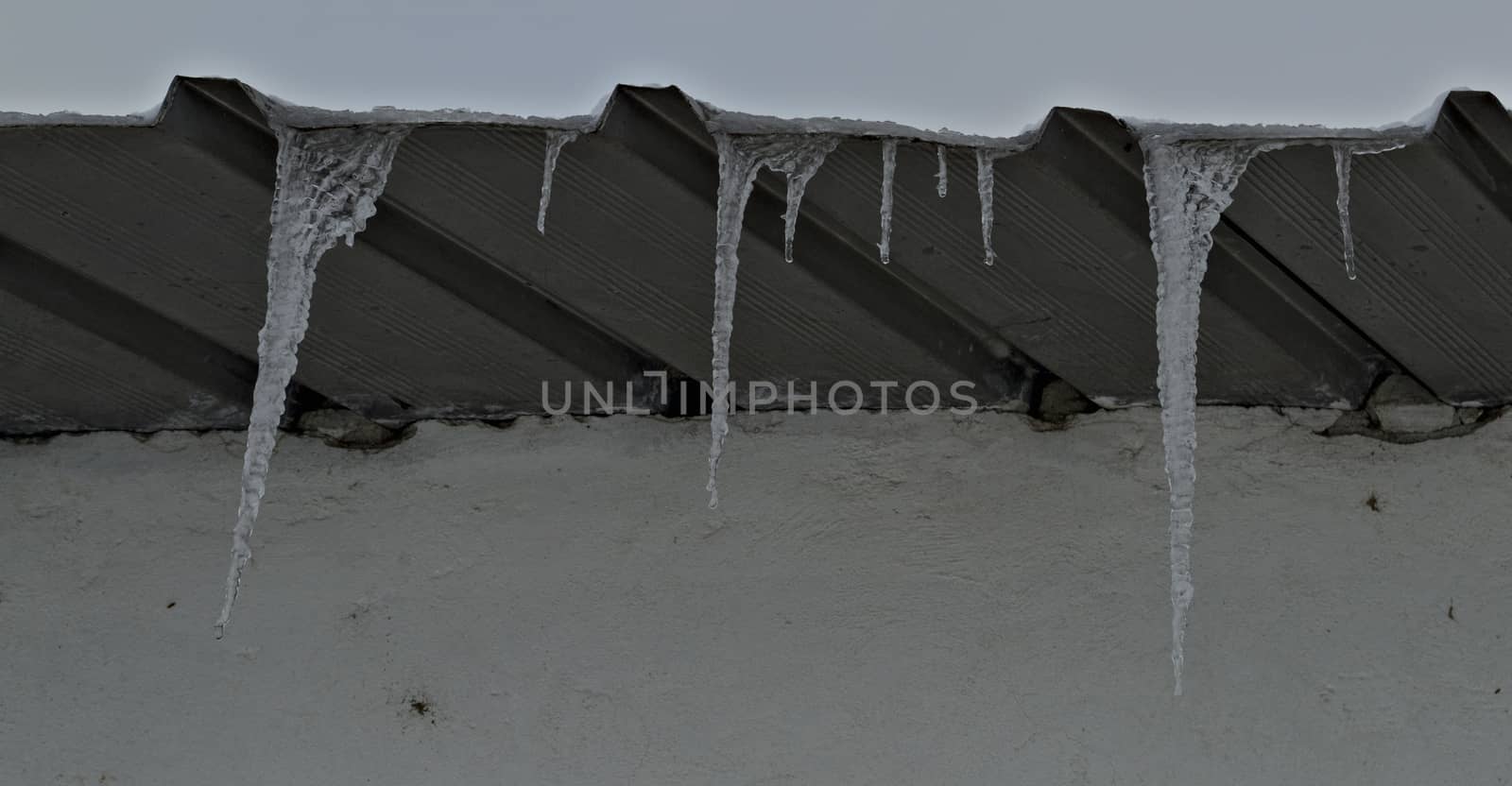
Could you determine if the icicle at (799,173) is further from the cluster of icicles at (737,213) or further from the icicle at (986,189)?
the icicle at (986,189)

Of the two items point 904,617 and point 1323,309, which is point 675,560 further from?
point 1323,309

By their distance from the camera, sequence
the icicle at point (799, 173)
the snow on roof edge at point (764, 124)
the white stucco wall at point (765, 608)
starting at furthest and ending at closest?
the white stucco wall at point (765, 608) → the icicle at point (799, 173) → the snow on roof edge at point (764, 124)

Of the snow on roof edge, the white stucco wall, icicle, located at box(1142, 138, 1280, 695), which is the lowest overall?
the white stucco wall

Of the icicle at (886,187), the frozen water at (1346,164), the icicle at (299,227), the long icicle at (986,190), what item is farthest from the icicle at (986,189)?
the icicle at (299,227)

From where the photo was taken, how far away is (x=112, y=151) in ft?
5.33

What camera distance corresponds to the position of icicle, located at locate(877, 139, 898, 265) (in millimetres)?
1665

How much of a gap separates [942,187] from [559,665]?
95cm

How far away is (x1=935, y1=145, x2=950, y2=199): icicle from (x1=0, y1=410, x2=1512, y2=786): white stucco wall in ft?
2.01

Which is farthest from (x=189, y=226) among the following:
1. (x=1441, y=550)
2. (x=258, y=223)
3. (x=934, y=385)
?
(x=1441, y=550)

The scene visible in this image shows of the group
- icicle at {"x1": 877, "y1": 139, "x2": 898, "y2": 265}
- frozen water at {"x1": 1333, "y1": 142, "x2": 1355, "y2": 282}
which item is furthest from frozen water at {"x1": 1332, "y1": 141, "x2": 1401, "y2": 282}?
icicle at {"x1": 877, "y1": 139, "x2": 898, "y2": 265}

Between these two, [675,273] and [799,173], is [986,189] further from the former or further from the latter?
[675,273]

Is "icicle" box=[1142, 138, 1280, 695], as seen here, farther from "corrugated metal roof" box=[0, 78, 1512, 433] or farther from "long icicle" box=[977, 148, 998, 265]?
"long icicle" box=[977, 148, 998, 265]

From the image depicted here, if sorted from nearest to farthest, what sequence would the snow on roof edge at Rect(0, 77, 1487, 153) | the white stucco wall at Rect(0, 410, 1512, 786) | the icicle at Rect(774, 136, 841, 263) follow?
1. the snow on roof edge at Rect(0, 77, 1487, 153)
2. the icicle at Rect(774, 136, 841, 263)
3. the white stucco wall at Rect(0, 410, 1512, 786)

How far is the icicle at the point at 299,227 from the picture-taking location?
1.64m
